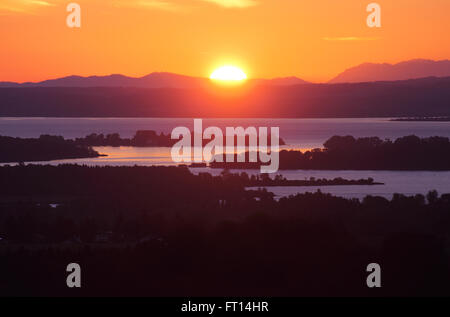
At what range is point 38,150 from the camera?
54.0 metres

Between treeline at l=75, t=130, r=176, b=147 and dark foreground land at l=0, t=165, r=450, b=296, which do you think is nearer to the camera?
dark foreground land at l=0, t=165, r=450, b=296

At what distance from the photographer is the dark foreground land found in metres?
14.5

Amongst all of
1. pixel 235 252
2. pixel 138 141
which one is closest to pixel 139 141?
pixel 138 141

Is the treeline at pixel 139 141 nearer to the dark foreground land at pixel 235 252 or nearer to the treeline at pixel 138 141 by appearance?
the treeline at pixel 138 141

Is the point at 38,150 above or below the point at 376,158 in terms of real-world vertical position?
above

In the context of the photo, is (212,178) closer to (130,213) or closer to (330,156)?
(130,213)

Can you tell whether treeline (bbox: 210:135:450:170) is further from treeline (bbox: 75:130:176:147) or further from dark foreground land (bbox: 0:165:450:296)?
dark foreground land (bbox: 0:165:450:296)

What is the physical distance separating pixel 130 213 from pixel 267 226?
25.5ft

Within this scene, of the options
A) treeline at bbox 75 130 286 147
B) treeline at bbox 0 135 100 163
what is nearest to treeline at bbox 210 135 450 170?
treeline at bbox 0 135 100 163

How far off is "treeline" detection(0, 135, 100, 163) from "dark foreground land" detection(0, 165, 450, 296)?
28.3 meters

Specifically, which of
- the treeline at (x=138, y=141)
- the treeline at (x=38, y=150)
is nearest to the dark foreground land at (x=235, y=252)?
the treeline at (x=38, y=150)

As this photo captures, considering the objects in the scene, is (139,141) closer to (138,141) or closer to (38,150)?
(138,141)

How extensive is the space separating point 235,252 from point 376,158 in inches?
1332
